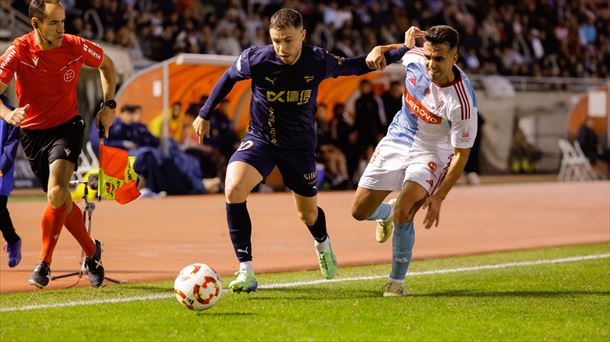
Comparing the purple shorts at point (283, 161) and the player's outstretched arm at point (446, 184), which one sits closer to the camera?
the player's outstretched arm at point (446, 184)

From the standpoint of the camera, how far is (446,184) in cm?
841

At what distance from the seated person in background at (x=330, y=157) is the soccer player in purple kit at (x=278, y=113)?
49.6ft

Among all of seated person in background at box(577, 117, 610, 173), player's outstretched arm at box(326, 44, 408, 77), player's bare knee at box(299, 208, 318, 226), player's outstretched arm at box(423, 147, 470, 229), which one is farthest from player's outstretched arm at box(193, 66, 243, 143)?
seated person in background at box(577, 117, 610, 173)

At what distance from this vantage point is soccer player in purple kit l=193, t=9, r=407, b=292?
8891 millimetres

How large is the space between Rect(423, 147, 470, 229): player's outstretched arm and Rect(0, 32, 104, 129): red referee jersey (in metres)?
3.19

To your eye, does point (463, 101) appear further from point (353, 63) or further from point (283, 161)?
point (283, 161)

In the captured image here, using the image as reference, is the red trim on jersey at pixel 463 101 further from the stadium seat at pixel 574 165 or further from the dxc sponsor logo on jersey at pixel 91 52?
the stadium seat at pixel 574 165

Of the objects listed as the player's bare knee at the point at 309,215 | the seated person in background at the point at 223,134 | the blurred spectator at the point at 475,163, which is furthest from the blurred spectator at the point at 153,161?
the player's bare knee at the point at 309,215

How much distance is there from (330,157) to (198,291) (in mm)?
17140

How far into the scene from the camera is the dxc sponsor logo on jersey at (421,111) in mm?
9039

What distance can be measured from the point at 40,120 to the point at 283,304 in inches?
105

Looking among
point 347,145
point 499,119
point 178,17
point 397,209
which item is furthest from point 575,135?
point 397,209

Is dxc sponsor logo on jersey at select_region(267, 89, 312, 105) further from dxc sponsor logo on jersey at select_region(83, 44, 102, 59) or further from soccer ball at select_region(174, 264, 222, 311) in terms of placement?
soccer ball at select_region(174, 264, 222, 311)

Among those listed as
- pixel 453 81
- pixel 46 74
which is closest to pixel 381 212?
pixel 453 81
